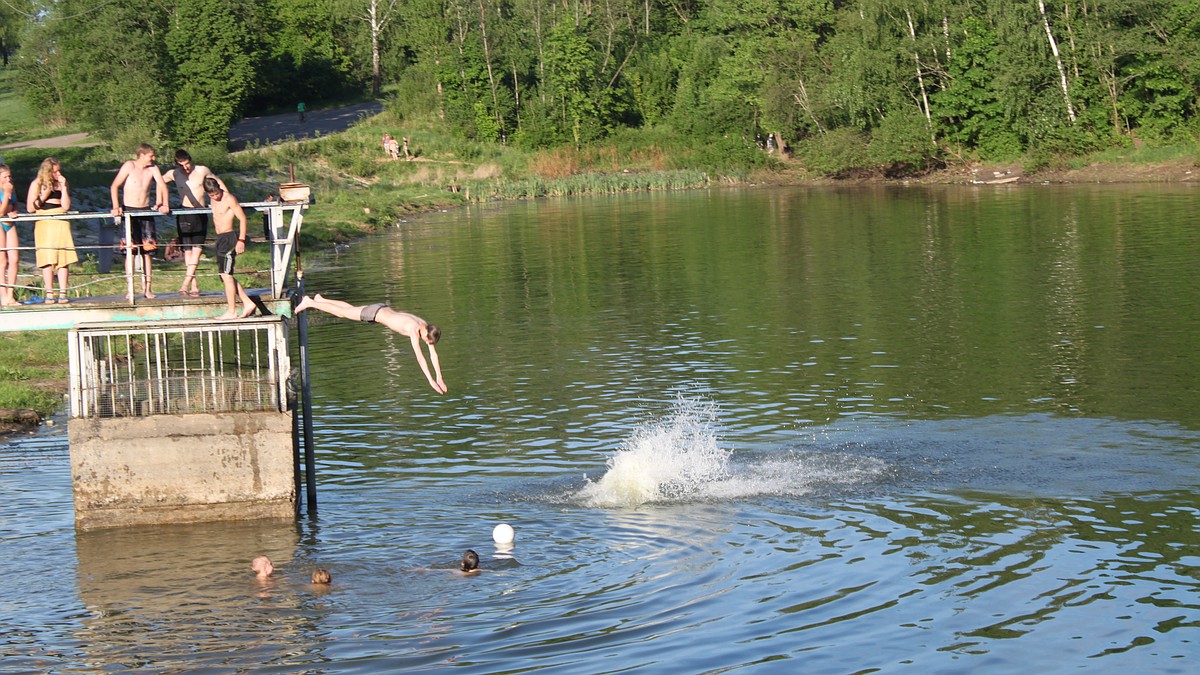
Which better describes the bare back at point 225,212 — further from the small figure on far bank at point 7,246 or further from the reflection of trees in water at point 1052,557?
the reflection of trees in water at point 1052,557

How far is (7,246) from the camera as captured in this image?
67.2 feet

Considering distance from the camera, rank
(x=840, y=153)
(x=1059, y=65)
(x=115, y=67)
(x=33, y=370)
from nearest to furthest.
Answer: (x=33, y=370) → (x=1059, y=65) → (x=115, y=67) → (x=840, y=153)

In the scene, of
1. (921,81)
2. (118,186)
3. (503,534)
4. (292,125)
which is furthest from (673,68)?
(503,534)

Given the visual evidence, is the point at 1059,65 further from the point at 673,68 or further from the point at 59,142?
the point at 59,142

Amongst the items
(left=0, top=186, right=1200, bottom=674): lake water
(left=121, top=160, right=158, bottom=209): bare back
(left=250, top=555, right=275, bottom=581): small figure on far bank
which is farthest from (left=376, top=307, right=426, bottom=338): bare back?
(left=121, top=160, right=158, bottom=209): bare back

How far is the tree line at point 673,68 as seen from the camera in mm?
81312

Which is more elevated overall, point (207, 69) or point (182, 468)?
point (207, 69)

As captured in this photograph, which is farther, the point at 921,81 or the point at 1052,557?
the point at 921,81

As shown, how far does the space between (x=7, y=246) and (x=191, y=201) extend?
2705 millimetres

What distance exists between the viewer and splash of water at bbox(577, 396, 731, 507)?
20.5 meters

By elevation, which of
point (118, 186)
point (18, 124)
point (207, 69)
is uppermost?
point (207, 69)

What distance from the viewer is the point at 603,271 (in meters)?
47.9

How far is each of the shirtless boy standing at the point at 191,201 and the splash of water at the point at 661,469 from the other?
6265 mm

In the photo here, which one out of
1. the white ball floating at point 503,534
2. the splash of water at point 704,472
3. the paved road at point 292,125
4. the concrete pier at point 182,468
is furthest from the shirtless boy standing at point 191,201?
the paved road at point 292,125
